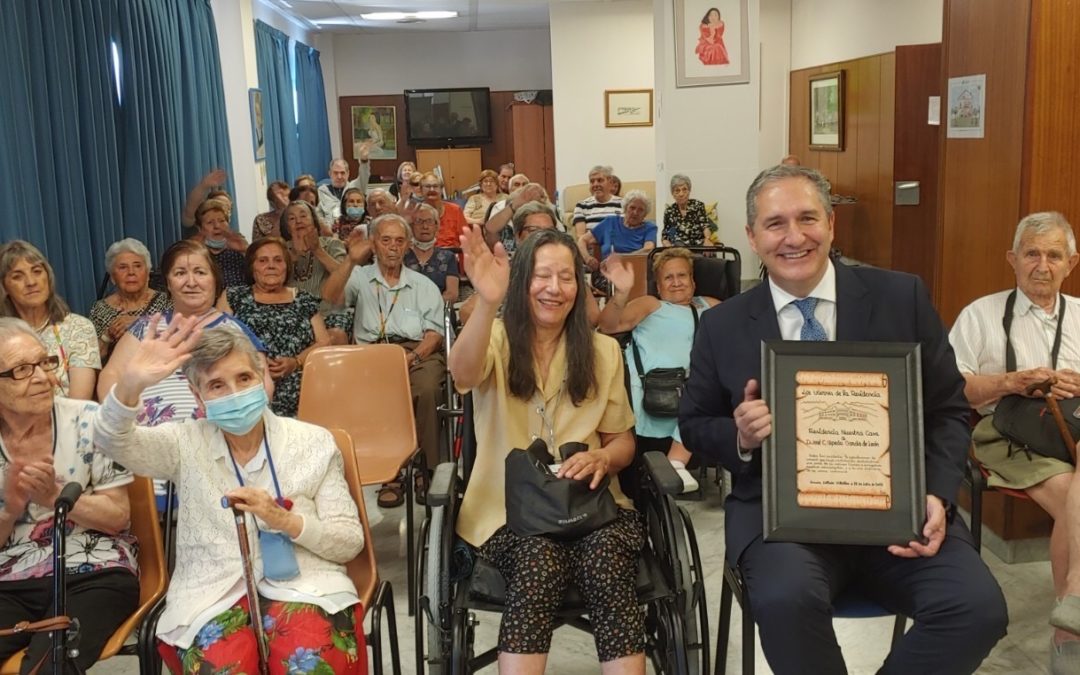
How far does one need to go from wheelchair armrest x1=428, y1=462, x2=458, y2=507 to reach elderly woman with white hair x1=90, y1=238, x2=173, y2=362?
204cm

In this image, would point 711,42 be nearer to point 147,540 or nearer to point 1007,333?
point 1007,333

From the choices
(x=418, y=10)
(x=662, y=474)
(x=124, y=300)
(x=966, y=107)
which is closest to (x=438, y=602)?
(x=662, y=474)

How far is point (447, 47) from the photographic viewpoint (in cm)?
1470

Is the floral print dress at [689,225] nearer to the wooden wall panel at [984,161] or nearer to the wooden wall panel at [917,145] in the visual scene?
the wooden wall panel at [917,145]

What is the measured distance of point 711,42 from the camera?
7.64m

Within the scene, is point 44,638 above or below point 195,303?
below

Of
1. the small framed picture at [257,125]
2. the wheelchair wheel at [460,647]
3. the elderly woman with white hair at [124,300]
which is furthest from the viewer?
the small framed picture at [257,125]

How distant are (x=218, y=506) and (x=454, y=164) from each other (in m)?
13.0

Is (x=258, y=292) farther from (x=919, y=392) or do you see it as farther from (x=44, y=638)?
(x=919, y=392)

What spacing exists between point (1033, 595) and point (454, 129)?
12.5 m

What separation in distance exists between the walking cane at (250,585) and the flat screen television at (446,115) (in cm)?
1303

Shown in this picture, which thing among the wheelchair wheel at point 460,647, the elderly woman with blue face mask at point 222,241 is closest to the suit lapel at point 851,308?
the wheelchair wheel at point 460,647

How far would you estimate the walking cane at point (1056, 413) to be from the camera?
107 inches

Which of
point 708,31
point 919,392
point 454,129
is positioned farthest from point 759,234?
point 454,129
